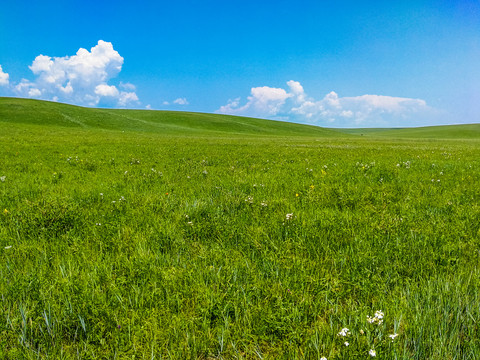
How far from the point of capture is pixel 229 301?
2529 millimetres

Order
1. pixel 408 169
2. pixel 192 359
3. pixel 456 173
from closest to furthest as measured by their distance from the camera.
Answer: pixel 192 359, pixel 456 173, pixel 408 169

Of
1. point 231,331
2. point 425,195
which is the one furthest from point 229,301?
point 425,195

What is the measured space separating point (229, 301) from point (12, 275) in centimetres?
254

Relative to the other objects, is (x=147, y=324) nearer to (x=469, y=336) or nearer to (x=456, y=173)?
(x=469, y=336)

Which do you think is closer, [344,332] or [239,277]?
[344,332]

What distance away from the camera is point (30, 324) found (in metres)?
2.33

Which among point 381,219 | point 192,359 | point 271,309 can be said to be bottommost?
point 192,359

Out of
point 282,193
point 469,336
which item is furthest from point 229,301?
point 282,193

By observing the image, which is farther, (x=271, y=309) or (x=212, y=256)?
(x=212, y=256)

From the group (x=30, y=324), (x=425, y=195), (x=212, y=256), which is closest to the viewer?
(x=30, y=324)

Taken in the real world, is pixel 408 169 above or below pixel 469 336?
above

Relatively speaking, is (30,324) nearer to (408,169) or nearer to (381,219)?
(381,219)

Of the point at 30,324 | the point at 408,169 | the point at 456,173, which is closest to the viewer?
the point at 30,324

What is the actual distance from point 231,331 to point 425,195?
595 centimetres
